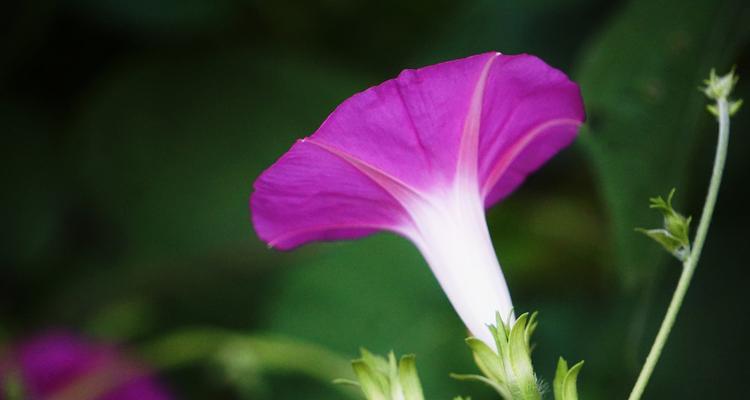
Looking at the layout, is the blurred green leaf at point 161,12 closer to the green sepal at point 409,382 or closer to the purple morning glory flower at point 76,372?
the purple morning glory flower at point 76,372

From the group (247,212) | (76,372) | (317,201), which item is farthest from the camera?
(247,212)

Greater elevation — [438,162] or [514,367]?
[438,162]

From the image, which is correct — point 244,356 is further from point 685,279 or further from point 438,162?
point 685,279

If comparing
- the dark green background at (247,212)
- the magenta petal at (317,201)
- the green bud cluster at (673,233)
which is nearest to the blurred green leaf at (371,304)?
A: the dark green background at (247,212)

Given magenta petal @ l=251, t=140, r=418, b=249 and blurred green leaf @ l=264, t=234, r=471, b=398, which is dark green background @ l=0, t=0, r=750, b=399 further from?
magenta petal @ l=251, t=140, r=418, b=249

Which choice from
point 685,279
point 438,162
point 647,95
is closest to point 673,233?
point 685,279

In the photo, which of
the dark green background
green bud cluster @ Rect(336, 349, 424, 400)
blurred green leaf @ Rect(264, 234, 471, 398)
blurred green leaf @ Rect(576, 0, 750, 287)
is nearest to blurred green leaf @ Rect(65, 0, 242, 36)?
the dark green background

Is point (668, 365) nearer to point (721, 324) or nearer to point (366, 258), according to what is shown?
point (721, 324)
